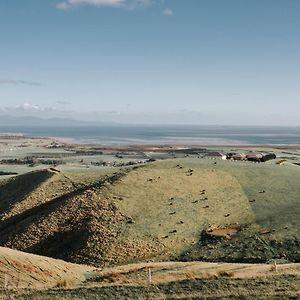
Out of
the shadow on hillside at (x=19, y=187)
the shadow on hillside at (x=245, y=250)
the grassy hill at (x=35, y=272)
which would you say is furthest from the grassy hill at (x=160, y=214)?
the grassy hill at (x=35, y=272)

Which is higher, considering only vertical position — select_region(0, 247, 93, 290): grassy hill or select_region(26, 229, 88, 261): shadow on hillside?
select_region(0, 247, 93, 290): grassy hill

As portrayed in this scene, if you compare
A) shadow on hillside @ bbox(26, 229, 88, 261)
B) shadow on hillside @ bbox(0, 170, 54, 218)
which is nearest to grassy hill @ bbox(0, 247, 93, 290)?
shadow on hillside @ bbox(26, 229, 88, 261)

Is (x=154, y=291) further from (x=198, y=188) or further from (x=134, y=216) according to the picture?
(x=198, y=188)

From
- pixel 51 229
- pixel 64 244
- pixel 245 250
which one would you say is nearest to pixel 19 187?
pixel 51 229

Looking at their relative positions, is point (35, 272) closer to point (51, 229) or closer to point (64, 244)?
point (64, 244)

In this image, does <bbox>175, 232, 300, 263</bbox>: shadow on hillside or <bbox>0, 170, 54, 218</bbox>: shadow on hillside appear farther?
<bbox>0, 170, 54, 218</bbox>: shadow on hillside

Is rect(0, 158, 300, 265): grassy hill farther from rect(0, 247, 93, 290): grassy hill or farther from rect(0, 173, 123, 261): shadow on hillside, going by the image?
rect(0, 247, 93, 290): grassy hill

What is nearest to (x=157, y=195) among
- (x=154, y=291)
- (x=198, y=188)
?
(x=198, y=188)

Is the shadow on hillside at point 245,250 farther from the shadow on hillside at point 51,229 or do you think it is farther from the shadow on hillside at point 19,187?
the shadow on hillside at point 19,187
